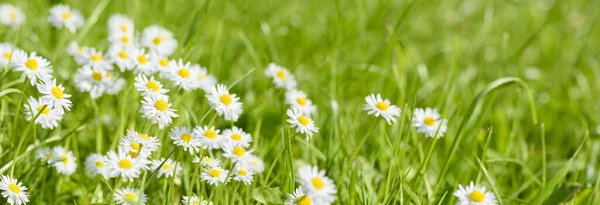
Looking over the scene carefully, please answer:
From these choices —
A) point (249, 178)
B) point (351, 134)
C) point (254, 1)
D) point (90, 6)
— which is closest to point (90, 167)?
point (249, 178)

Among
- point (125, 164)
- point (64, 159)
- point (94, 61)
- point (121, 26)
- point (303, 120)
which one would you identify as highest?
point (121, 26)

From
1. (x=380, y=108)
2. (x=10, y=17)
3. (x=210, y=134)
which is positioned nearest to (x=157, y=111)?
(x=210, y=134)

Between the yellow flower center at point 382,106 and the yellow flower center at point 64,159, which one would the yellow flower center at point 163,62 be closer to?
the yellow flower center at point 64,159

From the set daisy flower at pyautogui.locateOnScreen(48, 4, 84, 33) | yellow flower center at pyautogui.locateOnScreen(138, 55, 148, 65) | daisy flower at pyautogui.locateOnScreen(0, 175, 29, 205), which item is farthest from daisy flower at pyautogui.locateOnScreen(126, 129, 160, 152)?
daisy flower at pyautogui.locateOnScreen(48, 4, 84, 33)

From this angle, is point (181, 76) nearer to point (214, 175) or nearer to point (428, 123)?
point (214, 175)

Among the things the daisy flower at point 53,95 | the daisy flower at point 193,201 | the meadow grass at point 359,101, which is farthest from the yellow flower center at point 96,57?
the daisy flower at point 193,201
